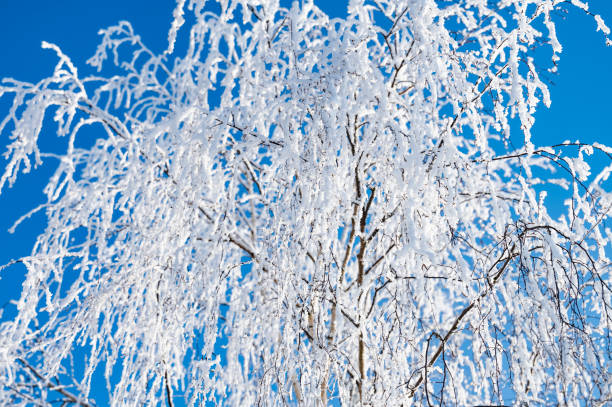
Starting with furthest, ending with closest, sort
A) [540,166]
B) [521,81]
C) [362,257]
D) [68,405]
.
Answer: [540,166], [362,257], [68,405], [521,81]

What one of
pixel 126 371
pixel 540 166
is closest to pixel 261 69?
pixel 126 371

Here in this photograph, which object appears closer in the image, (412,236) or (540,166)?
(412,236)

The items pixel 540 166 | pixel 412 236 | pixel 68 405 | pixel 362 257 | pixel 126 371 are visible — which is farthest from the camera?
pixel 540 166

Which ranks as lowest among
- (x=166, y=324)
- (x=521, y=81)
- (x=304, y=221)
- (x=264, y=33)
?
(x=166, y=324)

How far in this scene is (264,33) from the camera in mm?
2414

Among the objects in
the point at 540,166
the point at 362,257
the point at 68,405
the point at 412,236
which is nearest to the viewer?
the point at 412,236

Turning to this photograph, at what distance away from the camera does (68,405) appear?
97.5 inches

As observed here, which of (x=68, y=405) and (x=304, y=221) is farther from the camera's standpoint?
(x=68, y=405)

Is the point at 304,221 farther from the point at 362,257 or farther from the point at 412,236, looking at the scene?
the point at 362,257

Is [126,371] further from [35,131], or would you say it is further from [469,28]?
[469,28]

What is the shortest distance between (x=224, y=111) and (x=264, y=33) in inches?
19.2

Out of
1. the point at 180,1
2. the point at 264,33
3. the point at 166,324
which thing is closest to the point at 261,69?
the point at 264,33

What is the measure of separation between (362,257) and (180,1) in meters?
1.64

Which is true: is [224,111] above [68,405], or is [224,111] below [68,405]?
Result: above
